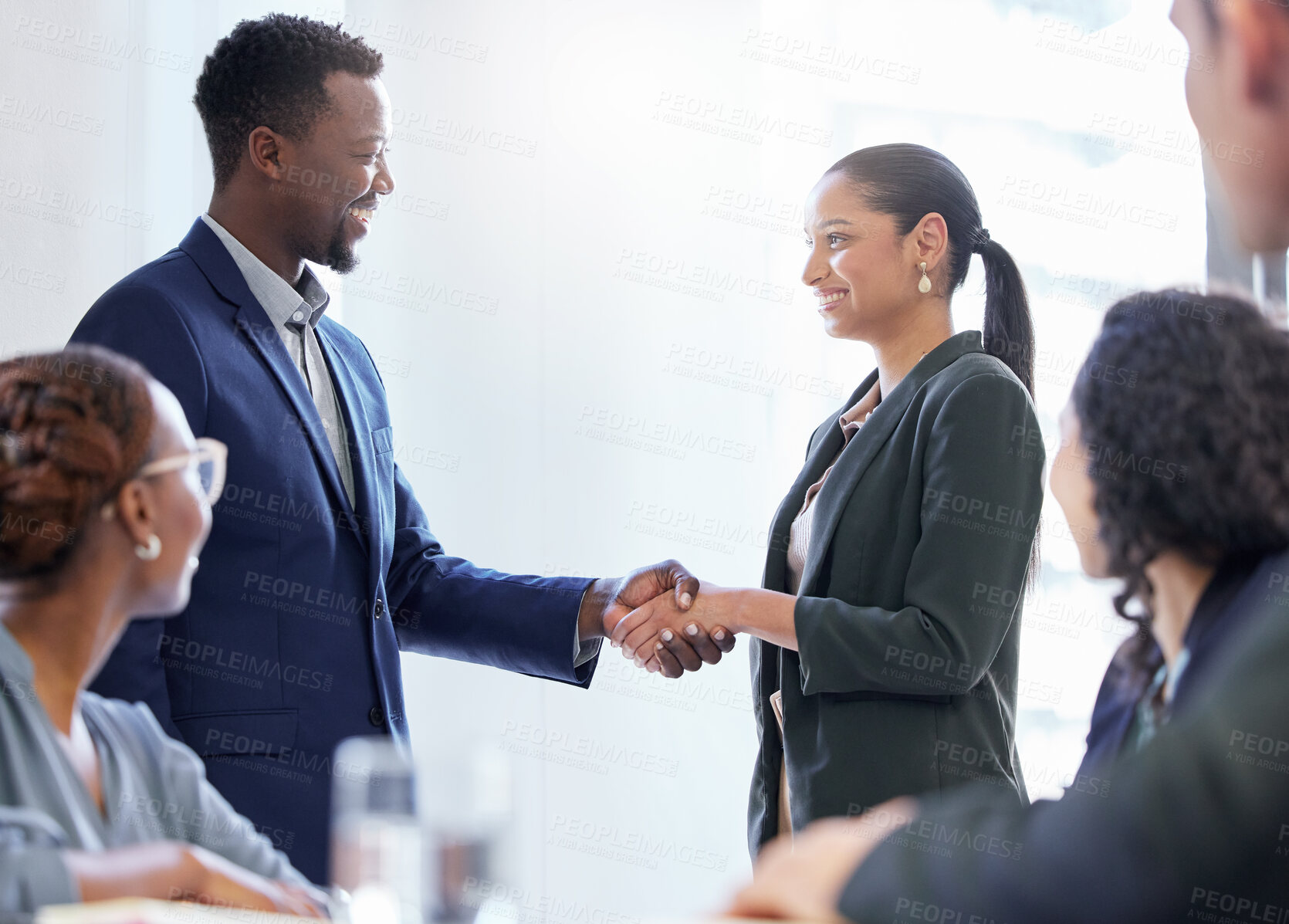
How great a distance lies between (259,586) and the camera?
203 cm

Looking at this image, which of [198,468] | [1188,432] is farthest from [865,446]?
[198,468]

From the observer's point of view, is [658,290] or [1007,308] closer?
[1007,308]

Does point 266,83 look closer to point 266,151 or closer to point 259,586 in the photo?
point 266,151

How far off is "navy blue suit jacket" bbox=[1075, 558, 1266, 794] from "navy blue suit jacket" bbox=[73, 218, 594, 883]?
4.31 ft

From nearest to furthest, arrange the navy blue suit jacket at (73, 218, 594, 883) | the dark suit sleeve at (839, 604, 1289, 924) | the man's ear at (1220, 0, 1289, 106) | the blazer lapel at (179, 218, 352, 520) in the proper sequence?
the man's ear at (1220, 0, 1289, 106), the dark suit sleeve at (839, 604, 1289, 924), the navy blue suit jacket at (73, 218, 594, 883), the blazer lapel at (179, 218, 352, 520)

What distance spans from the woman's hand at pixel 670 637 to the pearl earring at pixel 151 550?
1.33 metres

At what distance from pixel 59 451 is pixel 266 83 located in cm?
134

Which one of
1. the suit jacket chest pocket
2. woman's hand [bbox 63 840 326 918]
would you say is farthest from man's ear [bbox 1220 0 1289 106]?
the suit jacket chest pocket

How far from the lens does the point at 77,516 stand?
53.3 inches

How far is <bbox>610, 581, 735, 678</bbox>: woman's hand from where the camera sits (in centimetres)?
253

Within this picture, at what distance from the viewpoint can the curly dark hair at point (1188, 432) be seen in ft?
3.92

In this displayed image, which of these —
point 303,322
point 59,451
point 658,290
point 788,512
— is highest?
point 658,290

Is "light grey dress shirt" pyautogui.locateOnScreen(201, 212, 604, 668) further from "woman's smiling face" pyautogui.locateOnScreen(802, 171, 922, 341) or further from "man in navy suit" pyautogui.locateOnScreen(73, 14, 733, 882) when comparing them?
"woman's smiling face" pyautogui.locateOnScreen(802, 171, 922, 341)

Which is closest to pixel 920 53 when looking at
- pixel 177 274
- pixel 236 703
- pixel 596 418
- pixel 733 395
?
pixel 733 395
